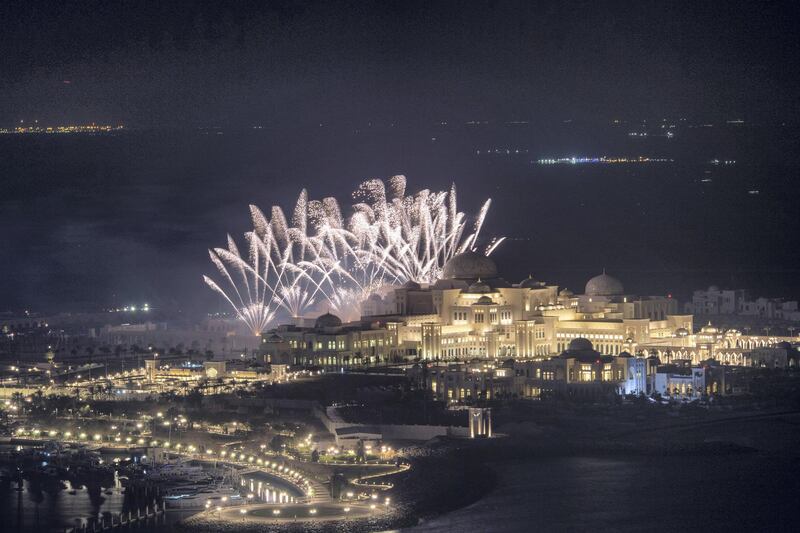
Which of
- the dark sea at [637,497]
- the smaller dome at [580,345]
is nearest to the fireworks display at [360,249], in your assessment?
the smaller dome at [580,345]

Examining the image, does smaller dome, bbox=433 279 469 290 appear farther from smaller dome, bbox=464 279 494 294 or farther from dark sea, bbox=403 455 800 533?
dark sea, bbox=403 455 800 533

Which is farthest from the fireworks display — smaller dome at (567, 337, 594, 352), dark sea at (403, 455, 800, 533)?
dark sea at (403, 455, 800, 533)

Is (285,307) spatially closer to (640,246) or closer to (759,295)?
(759,295)

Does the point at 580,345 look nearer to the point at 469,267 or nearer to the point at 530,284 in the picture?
the point at 530,284

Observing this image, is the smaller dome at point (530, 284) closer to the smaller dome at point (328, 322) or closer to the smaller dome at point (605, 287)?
the smaller dome at point (605, 287)

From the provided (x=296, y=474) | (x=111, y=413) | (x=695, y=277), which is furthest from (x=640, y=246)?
(x=296, y=474)

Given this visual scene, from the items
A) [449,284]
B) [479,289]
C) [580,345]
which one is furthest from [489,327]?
[580,345]
